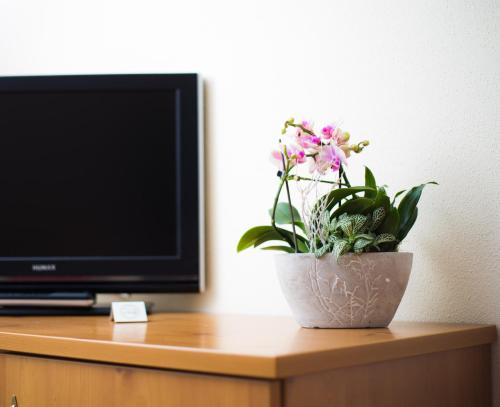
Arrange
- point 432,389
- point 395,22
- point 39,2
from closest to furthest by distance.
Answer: point 432,389, point 395,22, point 39,2

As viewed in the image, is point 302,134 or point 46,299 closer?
point 302,134

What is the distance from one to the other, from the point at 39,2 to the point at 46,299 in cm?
85

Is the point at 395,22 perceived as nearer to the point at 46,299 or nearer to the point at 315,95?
the point at 315,95

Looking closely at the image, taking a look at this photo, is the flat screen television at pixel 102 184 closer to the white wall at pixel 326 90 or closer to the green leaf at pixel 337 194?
the white wall at pixel 326 90

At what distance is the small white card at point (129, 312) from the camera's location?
61.9 inches

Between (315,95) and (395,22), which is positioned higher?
(395,22)

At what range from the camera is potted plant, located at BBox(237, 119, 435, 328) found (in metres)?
1.27

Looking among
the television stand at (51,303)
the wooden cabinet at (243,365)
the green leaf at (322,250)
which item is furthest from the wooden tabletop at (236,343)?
the television stand at (51,303)

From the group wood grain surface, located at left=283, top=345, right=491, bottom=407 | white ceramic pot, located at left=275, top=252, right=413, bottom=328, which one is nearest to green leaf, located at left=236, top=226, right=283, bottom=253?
white ceramic pot, located at left=275, top=252, right=413, bottom=328

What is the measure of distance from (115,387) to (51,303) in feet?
2.49

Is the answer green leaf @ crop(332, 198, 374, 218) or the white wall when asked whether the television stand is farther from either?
green leaf @ crop(332, 198, 374, 218)

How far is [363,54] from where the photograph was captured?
1.63 metres

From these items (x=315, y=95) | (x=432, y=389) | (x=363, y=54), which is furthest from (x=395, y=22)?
(x=432, y=389)

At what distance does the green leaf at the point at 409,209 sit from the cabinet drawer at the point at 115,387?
52 centimetres
